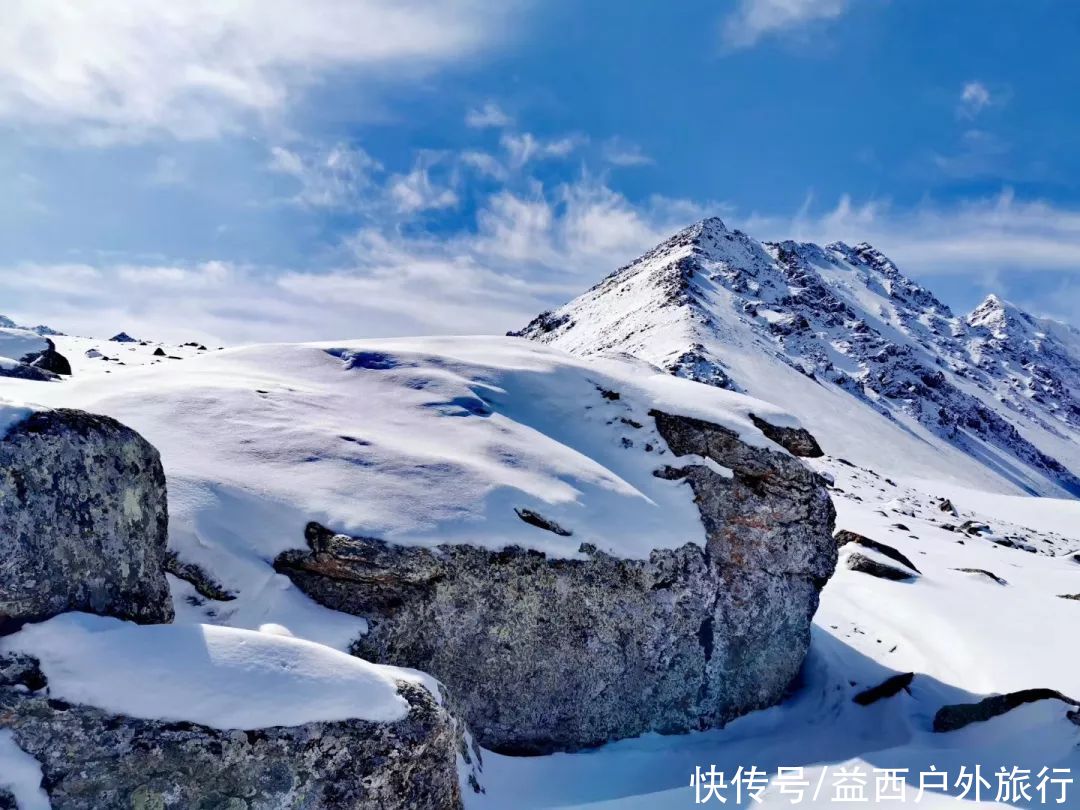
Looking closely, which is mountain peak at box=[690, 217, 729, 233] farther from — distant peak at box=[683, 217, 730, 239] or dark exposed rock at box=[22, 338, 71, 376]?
dark exposed rock at box=[22, 338, 71, 376]

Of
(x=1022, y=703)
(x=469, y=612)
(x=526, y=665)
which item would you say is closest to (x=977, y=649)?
(x=1022, y=703)

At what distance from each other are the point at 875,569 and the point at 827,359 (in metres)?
97.5

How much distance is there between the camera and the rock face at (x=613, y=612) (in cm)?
808

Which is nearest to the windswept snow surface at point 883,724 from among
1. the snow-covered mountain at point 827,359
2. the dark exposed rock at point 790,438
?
the dark exposed rock at point 790,438

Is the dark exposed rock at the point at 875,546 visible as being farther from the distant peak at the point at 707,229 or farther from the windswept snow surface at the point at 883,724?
the distant peak at the point at 707,229

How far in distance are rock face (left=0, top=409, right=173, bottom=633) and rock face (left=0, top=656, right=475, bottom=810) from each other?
562 millimetres

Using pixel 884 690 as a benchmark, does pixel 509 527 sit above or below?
above

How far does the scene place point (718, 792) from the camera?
8086 mm

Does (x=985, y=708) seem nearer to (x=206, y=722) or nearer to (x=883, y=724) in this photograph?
(x=883, y=724)

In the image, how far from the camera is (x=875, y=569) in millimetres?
16469

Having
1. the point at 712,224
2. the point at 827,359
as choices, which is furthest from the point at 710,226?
the point at 827,359

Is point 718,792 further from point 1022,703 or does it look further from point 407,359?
point 407,359

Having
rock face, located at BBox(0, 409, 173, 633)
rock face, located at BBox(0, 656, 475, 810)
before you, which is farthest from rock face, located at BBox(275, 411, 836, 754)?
rock face, located at BBox(0, 656, 475, 810)

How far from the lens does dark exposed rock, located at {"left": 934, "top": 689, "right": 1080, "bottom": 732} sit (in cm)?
942
